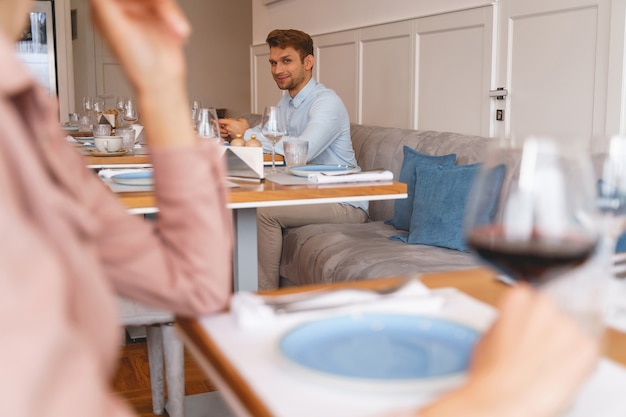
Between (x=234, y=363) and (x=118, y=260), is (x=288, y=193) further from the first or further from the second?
(x=234, y=363)

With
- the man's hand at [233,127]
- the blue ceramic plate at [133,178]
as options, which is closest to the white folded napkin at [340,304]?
the blue ceramic plate at [133,178]

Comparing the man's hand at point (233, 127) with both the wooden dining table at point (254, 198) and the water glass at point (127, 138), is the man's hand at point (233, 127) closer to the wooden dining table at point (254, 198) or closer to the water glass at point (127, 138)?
the water glass at point (127, 138)

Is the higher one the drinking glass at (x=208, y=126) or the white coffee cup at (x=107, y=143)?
the drinking glass at (x=208, y=126)

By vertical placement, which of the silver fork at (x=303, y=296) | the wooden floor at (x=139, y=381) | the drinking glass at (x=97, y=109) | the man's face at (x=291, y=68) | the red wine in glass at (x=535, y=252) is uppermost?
the man's face at (x=291, y=68)

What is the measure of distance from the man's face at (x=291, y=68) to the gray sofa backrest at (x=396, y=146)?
0.43 meters

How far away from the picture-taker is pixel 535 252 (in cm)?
Result: 71

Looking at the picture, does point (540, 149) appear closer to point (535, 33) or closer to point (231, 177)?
point (231, 177)

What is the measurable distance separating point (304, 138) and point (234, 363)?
276 centimetres

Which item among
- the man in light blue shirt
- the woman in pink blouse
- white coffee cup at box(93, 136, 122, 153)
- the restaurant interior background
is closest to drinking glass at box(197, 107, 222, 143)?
white coffee cup at box(93, 136, 122, 153)

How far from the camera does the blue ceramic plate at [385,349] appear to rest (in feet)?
2.60

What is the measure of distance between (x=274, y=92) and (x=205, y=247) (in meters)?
5.45

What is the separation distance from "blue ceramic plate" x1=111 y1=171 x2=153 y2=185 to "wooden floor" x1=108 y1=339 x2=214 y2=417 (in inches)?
32.2

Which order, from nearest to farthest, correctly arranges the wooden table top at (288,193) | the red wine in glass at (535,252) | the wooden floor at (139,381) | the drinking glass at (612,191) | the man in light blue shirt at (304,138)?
the red wine in glass at (535,252) < the drinking glass at (612,191) < the wooden table top at (288,193) < the wooden floor at (139,381) < the man in light blue shirt at (304,138)

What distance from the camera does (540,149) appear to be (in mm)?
727
